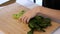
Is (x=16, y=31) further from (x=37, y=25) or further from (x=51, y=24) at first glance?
(x=51, y=24)

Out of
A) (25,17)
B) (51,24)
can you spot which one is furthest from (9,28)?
(51,24)

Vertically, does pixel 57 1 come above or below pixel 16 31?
above

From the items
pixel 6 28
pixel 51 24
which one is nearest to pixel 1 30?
pixel 6 28

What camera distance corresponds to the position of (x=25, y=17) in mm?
888

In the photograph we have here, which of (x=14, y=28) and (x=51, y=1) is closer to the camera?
(x=14, y=28)

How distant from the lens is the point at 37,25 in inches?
31.3

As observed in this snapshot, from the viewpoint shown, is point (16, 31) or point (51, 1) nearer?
point (16, 31)

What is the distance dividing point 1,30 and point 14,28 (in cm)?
9

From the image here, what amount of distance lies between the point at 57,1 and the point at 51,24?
0.26 metres

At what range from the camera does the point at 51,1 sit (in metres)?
1.05

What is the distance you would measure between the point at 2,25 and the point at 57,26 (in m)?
0.38

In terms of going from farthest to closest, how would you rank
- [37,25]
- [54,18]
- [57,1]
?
[57,1]
[54,18]
[37,25]

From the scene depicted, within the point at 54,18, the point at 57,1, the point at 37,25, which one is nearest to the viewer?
the point at 37,25

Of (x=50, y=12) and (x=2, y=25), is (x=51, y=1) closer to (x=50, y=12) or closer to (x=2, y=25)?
(x=50, y=12)
